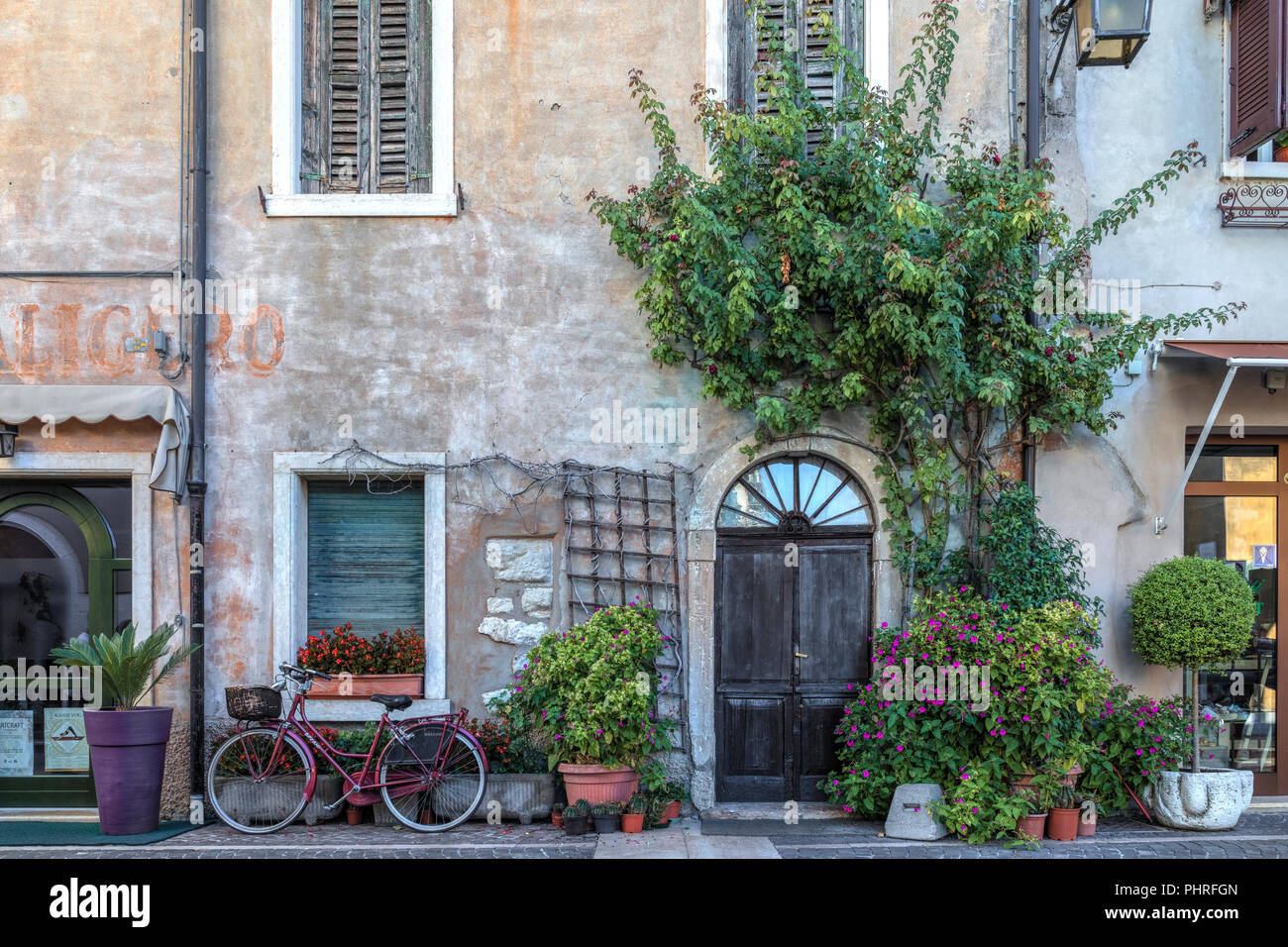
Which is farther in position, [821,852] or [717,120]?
[717,120]

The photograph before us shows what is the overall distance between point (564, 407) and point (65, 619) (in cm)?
408

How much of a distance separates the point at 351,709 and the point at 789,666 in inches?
124

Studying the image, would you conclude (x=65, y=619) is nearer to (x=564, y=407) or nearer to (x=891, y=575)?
(x=564, y=407)

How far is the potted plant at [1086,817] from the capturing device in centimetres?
729

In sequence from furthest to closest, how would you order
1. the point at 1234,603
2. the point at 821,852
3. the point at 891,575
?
the point at 891,575 < the point at 1234,603 < the point at 821,852

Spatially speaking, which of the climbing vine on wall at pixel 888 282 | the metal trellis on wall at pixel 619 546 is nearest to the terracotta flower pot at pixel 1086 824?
the climbing vine on wall at pixel 888 282

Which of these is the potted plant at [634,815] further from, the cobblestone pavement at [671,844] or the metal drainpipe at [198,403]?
the metal drainpipe at [198,403]

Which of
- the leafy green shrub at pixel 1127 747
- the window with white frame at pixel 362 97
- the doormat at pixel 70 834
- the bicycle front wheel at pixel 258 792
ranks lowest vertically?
the doormat at pixel 70 834

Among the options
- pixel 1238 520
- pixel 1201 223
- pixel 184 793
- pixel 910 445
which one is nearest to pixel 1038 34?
pixel 1201 223

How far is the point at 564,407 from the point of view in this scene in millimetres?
8211

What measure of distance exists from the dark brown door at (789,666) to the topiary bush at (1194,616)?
192cm

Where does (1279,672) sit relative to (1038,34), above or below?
below

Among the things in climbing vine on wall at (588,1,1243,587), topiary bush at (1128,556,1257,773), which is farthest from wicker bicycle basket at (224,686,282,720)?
topiary bush at (1128,556,1257,773)

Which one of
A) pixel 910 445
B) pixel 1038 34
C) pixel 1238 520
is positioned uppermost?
pixel 1038 34
